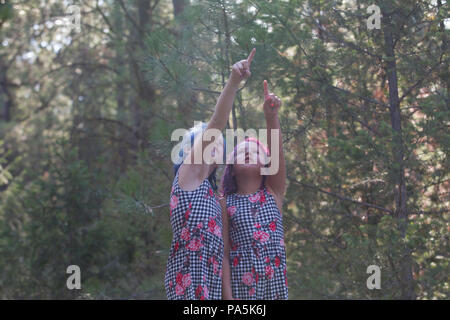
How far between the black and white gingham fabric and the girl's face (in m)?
0.40

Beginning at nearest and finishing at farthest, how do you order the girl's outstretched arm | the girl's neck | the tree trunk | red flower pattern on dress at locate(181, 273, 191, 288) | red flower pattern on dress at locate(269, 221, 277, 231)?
red flower pattern on dress at locate(181, 273, 191, 288) < the girl's outstretched arm < red flower pattern on dress at locate(269, 221, 277, 231) < the girl's neck < the tree trunk

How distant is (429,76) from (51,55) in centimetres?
930

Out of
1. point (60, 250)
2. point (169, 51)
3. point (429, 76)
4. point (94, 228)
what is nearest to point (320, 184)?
point (429, 76)

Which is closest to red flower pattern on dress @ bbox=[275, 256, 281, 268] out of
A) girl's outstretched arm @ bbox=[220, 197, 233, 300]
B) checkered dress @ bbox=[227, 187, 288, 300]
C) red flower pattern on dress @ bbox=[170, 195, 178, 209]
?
checkered dress @ bbox=[227, 187, 288, 300]

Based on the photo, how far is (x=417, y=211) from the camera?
3834mm

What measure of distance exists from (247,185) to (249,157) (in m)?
0.16

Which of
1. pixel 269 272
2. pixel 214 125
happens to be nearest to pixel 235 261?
pixel 269 272

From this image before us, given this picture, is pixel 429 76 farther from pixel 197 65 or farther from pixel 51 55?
pixel 51 55

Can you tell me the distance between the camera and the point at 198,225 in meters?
2.17

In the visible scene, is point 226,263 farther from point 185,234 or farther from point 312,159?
point 312,159

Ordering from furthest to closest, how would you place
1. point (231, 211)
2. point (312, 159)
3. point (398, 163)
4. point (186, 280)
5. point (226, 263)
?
point (312, 159)
point (398, 163)
point (231, 211)
point (226, 263)
point (186, 280)

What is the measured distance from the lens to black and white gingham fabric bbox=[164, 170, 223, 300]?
216cm

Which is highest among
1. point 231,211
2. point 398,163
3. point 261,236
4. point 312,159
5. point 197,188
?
point 312,159

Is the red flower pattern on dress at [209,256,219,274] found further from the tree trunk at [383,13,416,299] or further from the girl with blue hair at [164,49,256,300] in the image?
the tree trunk at [383,13,416,299]
